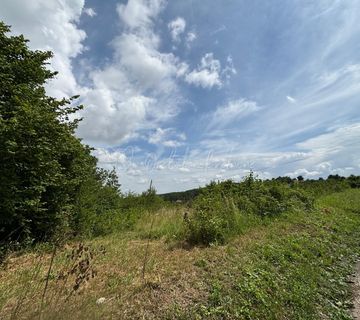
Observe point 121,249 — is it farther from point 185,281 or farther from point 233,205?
point 233,205

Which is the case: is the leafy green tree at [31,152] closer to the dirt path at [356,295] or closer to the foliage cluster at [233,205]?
the foliage cluster at [233,205]

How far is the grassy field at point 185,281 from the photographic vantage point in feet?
11.7

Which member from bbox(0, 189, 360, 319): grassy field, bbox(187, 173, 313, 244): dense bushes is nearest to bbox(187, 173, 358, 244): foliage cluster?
bbox(187, 173, 313, 244): dense bushes

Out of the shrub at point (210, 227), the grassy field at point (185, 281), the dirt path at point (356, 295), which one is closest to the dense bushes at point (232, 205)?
the shrub at point (210, 227)

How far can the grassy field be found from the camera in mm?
3568

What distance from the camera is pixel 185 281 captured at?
471 cm

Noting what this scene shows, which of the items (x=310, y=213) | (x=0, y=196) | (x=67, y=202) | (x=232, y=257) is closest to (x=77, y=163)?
(x=67, y=202)

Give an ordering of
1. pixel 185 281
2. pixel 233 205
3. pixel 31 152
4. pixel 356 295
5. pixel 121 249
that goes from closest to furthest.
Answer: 1. pixel 185 281
2. pixel 356 295
3. pixel 31 152
4. pixel 121 249
5. pixel 233 205

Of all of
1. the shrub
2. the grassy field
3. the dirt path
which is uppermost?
the shrub

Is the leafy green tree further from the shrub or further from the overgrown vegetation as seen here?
the shrub

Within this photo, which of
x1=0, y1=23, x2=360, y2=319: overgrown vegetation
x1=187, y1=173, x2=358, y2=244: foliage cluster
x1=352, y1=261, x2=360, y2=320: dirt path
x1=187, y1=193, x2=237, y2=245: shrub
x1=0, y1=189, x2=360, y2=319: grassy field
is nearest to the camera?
x1=0, y1=189, x2=360, y2=319: grassy field

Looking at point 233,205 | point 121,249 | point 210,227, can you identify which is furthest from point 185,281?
point 233,205

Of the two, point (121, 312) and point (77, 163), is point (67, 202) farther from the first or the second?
point (121, 312)

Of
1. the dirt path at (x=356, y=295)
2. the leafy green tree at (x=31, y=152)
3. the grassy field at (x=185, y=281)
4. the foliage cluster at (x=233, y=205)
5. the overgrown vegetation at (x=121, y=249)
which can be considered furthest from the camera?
the foliage cluster at (x=233, y=205)
